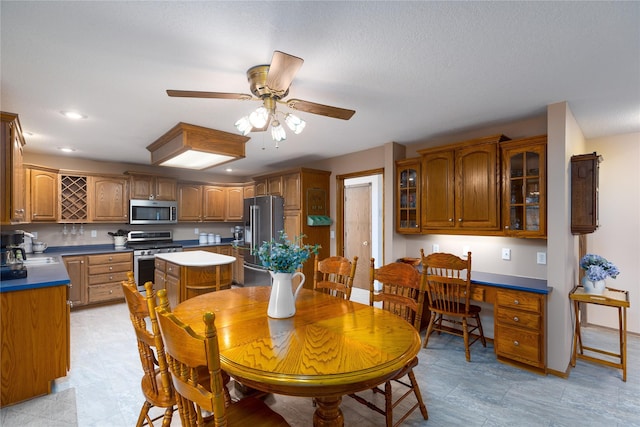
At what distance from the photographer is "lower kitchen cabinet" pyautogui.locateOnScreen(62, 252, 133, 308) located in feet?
14.4

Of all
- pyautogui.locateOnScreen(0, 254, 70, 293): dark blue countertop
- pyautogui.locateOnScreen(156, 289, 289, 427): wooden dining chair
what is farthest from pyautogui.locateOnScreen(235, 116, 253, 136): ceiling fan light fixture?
pyautogui.locateOnScreen(0, 254, 70, 293): dark blue countertop

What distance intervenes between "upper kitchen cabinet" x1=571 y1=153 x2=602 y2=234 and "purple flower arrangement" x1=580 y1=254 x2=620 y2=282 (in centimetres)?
31

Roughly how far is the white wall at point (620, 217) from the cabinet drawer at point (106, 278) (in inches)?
260

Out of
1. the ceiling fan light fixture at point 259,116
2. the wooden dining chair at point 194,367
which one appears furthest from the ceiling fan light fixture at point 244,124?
the wooden dining chair at point 194,367

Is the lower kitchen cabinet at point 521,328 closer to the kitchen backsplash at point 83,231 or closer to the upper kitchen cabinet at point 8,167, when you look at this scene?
the upper kitchen cabinet at point 8,167

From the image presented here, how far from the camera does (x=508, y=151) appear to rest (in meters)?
2.95

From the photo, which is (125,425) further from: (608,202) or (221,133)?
(608,202)

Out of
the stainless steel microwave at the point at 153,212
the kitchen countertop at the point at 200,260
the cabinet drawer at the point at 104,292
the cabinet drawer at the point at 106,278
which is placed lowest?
the cabinet drawer at the point at 104,292

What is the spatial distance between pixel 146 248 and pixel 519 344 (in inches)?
210

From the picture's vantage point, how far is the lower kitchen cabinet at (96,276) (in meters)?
4.38

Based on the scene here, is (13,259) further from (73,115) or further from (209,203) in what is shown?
(209,203)

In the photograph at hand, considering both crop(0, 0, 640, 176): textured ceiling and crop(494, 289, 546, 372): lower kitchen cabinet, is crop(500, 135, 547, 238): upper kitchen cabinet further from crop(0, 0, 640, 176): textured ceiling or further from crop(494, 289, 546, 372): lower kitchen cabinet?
crop(494, 289, 546, 372): lower kitchen cabinet

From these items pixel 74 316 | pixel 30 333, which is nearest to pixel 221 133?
pixel 30 333

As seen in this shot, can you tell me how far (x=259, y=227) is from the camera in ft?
17.1
